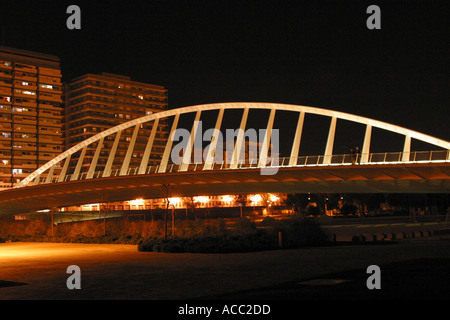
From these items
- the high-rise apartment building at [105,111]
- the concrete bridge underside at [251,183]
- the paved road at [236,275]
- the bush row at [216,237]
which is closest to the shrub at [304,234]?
the bush row at [216,237]

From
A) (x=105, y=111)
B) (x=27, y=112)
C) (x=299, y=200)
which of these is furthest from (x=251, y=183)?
(x=105, y=111)

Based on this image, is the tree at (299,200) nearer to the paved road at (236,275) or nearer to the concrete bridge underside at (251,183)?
the concrete bridge underside at (251,183)

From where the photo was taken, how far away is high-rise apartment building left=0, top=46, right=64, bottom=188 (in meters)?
148

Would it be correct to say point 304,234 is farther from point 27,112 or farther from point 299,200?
point 27,112

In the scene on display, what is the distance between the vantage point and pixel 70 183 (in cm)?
5562

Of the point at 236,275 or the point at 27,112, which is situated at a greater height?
the point at 27,112

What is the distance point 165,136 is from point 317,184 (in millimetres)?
148473

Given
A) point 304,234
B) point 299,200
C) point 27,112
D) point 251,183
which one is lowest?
point 299,200

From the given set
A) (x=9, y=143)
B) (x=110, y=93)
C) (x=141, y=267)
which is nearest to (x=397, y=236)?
(x=141, y=267)

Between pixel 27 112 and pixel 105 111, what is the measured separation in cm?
2543

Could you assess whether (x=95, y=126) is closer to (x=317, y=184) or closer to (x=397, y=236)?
(x=317, y=184)

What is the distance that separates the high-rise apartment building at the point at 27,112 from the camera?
148125 millimetres

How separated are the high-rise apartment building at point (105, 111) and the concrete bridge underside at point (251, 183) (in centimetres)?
9697

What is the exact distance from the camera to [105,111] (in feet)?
559
